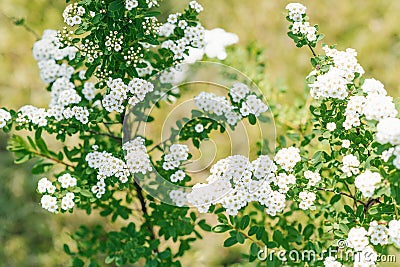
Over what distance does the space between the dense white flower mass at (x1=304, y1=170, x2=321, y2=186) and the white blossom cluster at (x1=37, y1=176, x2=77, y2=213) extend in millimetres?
764

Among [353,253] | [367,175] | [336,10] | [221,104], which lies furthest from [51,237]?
[336,10]

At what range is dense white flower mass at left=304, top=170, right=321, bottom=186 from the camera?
169cm

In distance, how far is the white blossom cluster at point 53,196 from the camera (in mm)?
1729

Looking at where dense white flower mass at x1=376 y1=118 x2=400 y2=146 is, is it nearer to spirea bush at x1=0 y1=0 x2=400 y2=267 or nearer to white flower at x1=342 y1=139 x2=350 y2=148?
spirea bush at x1=0 y1=0 x2=400 y2=267

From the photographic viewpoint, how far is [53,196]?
1783mm

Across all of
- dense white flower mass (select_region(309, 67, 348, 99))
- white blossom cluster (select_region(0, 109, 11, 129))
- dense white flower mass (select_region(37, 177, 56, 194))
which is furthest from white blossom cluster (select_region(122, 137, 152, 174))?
dense white flower mass (select_region(309, 67, 348, 99))

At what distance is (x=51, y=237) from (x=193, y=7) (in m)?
1.76

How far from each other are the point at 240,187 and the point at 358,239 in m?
0.40

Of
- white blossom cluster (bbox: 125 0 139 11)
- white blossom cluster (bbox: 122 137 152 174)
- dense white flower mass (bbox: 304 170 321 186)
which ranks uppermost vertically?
white blossom cluster (bbox: 125 0 139 11)

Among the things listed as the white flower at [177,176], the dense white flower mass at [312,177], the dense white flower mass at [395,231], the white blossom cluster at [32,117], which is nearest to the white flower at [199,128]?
the white flower at [177,176]

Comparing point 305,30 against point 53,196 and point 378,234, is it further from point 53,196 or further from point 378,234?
point 53,196

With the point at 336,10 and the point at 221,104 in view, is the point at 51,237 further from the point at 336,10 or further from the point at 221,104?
the point at 336,10

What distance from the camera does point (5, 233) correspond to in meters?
3.02

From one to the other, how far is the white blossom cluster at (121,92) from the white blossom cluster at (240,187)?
0.35m
